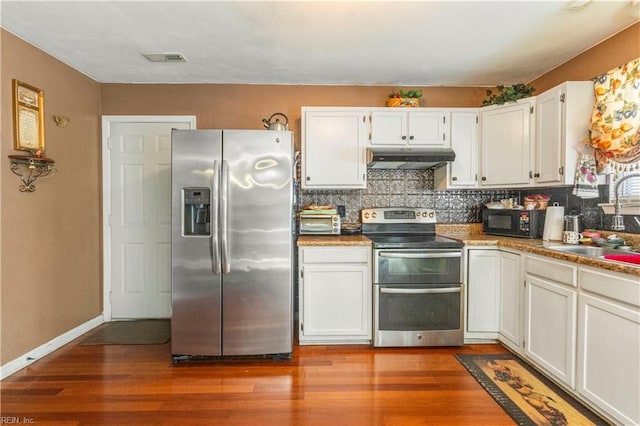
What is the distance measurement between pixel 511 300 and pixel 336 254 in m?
1.43

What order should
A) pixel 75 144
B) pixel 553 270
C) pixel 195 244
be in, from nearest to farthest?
pixel 553 270 < pixel 195 244 < pixel 75 144

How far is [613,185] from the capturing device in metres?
2.29

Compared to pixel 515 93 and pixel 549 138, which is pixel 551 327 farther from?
pixel 515 93

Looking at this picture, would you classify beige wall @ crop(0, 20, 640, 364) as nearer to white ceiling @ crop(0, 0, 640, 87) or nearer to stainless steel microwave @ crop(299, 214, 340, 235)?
white ceiling @ crop(0, 0, 640, 87)

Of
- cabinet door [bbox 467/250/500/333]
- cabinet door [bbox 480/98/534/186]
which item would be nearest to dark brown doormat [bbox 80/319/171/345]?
cabinet door [bbox 467/250/500/333]

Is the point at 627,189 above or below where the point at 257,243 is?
above

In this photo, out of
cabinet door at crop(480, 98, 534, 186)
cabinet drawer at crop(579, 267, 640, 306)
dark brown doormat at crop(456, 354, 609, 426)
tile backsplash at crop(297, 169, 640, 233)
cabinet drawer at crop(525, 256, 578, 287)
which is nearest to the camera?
cabinet drawer at crop(579, 267, 640, 306)

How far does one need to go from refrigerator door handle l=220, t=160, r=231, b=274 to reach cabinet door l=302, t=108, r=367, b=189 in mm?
824

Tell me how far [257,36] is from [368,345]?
2.59 metres

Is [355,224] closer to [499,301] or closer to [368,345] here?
[368,345]

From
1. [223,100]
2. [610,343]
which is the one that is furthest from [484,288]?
[223,100]

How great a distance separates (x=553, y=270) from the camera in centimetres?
203

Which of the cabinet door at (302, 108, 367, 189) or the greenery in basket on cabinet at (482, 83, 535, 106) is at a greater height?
the greenery in basket on cabinet at (482, 83, 535, 106)

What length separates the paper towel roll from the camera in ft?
8.38
